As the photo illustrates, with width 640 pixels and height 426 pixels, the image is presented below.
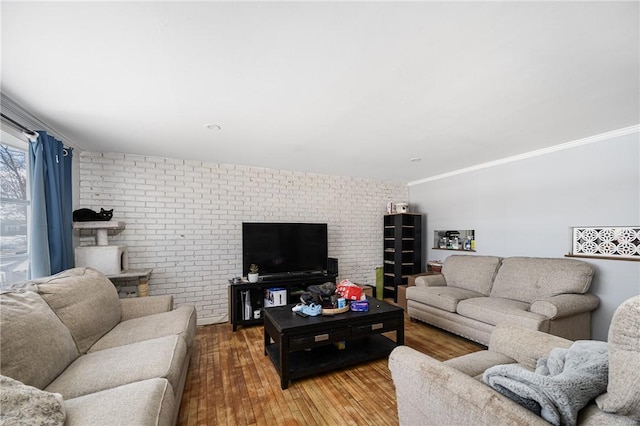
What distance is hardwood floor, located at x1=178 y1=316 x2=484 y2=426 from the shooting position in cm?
188

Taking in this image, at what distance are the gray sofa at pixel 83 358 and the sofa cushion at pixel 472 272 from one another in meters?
3.37

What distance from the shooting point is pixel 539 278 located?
303cm

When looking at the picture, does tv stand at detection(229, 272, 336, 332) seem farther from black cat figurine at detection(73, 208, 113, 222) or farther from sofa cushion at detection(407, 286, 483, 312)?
black cat figurine at detection(73, 208, 113, 222)

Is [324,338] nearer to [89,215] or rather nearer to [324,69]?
[324,69]

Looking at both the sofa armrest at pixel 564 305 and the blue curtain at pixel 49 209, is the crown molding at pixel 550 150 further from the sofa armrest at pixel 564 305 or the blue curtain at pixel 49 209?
the blue curtain at pixel 49 209

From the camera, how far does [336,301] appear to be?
270 centimetres

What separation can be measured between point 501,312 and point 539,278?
2.41 feet

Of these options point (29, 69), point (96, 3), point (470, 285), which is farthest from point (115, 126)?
point (470, 285)

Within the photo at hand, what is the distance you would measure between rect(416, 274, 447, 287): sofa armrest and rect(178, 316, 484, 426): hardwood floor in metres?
0.96

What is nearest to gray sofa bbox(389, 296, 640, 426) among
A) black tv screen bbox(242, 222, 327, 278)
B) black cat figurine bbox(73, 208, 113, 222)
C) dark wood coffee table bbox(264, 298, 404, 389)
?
dark wood coffee table bbox(264, 298, 404, 389)

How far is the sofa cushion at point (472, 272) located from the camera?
355 centimetres

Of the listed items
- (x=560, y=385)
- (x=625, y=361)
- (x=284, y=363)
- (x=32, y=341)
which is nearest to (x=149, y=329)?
(x=32, y=341)

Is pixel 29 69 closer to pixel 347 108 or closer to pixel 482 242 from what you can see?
pixel 347 108

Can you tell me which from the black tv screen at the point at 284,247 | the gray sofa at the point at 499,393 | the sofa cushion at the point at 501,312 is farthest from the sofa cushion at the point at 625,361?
the black tv screen at the point at 284,247
